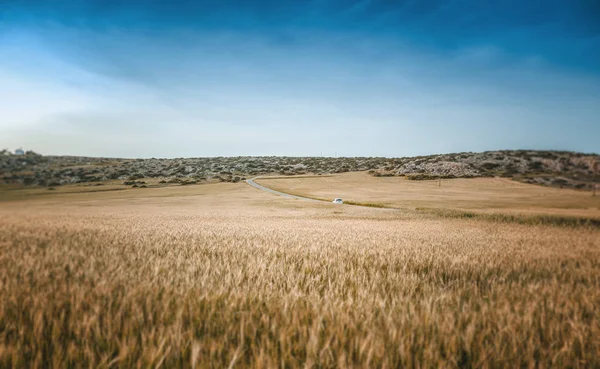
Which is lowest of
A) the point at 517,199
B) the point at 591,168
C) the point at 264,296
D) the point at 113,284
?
the point at 517,199

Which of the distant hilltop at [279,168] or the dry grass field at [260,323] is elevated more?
the distant hilltop at [279,168]

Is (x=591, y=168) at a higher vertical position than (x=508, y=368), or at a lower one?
higher

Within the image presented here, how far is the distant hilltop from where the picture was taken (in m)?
5.66

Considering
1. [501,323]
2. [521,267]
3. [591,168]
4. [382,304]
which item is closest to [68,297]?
[382,304]

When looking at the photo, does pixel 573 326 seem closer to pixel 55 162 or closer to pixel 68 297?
pixel 68 297

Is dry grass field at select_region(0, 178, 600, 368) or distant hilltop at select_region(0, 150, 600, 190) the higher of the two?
distant hilltop at select_region(0, 150, 600, 190)

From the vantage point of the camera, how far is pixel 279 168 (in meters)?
139

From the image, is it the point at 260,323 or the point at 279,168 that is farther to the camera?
the point at 279,168

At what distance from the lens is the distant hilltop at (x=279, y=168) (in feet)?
18.6

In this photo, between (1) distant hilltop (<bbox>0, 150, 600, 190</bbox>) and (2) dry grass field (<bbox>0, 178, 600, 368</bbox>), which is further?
(1) distant hilltop (<bbox>0, 150, 600, 190</bbox>)

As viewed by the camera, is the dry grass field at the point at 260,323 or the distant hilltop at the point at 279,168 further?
the distant hilltop at the point at 279,168

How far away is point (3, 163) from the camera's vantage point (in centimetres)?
465

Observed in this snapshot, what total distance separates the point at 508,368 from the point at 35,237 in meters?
6.49

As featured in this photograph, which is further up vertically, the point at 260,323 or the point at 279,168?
the point at 279,168
